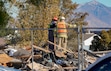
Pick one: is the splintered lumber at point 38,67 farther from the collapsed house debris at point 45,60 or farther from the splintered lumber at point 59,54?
the splintered lumber at point 59,54

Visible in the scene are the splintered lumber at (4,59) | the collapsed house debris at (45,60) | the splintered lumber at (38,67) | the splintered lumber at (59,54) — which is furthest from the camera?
the splintered lumber at (59,54)

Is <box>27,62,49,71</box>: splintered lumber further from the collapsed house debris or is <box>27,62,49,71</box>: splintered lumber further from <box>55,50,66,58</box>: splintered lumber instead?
<box>55,50,66,58</box>: splintered lumber

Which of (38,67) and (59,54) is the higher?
(59,54)

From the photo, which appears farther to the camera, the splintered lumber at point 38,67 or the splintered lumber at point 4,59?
the splintered lumber at point 4,59

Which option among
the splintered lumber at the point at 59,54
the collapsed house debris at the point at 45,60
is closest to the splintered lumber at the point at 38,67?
the collapsed house debris at the point at 45,60

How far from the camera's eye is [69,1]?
48781 mm

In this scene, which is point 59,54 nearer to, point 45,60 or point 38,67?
point 45,60

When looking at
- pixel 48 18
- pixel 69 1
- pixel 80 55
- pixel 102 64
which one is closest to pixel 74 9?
pixel 69 1

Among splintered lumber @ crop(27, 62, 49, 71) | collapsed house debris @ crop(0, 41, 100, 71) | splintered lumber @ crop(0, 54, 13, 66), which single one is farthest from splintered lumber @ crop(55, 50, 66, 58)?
splintered lumber @ crop(0, 54, 13, 66)

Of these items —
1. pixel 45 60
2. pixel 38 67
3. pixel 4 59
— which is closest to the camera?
pixel 38 67

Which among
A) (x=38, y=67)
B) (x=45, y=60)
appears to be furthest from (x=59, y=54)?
(x=38, y=67)

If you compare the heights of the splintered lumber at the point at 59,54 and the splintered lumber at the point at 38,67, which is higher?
the splintered lumber at the point at 59,54

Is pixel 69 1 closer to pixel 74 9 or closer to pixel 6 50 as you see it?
pixel 74 9

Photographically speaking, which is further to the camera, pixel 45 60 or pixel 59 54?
pixel 59 54
